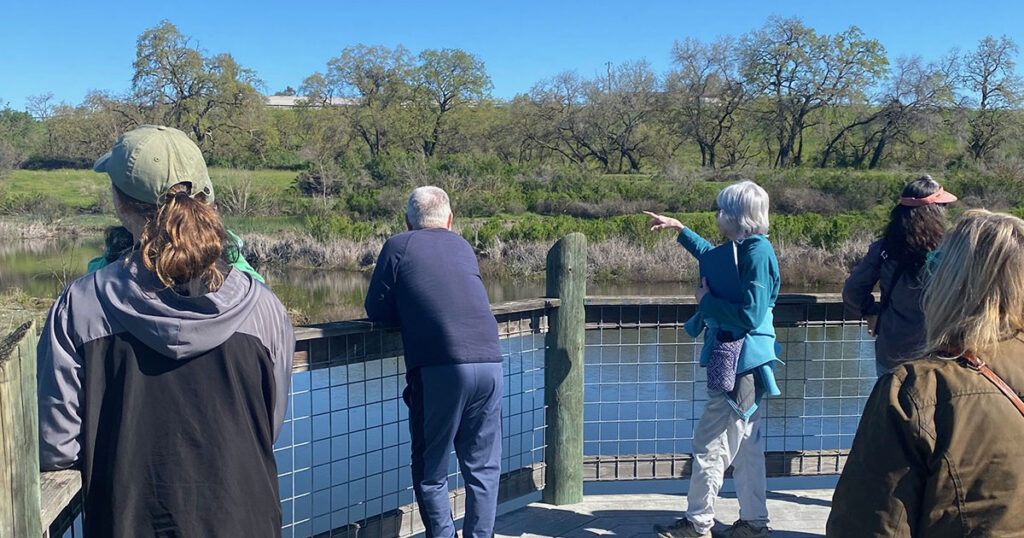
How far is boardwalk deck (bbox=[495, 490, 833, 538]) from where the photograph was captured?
402cm

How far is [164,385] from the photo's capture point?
1950mm

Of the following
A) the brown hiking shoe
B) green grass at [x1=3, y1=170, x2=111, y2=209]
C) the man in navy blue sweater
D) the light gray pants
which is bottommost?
the brown hiking shoe

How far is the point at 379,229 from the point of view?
1031 inches

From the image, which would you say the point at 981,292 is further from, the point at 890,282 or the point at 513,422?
the point at 513,422

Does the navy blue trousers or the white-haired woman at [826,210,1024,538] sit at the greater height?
the white-haired woman at [826,210,1024,538]

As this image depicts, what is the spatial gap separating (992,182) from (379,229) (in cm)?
1902

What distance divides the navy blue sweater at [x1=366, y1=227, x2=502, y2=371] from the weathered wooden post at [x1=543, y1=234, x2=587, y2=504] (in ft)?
2.89

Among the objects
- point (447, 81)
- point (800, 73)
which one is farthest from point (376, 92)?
point (800, 73)

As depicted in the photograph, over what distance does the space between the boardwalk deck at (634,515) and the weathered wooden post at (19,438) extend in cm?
271

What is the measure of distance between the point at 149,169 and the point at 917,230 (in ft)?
9.03

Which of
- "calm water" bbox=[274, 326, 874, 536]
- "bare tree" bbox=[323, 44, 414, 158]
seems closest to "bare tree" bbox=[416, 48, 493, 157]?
"bare tree" bbox=[323, 44, 414, 158]

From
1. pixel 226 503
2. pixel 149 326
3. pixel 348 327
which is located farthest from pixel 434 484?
pixel 149 326

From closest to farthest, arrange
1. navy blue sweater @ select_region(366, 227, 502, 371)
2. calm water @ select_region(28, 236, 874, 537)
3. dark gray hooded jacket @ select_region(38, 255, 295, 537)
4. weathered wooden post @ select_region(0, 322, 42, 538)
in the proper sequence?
weathered wooden post @ select_region(0, 322, 42, 538) → dark gray hooded jacket @ select_region(38, 255, 295, 537) → navy blue sweater @ select_region(366, 227, 502, 371) → calm water @ select_region(28, 236, 874, 537)

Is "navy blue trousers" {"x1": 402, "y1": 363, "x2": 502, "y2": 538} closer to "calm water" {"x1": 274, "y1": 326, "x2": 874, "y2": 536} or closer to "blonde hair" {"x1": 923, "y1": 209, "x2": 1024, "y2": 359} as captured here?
"blonde hair" {"x1": 923, "y1": 209, "x2": 1024, "y2": 359}
